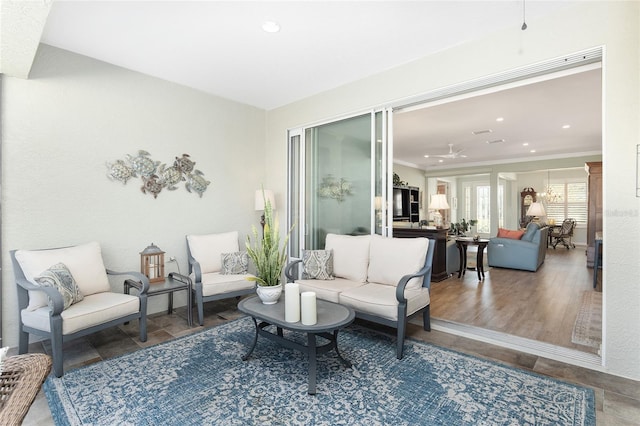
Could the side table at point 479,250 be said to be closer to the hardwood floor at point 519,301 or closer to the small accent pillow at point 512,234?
the hardwood floor at point 519,301

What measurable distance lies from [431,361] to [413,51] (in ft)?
9.68

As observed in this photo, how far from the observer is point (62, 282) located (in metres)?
2.63

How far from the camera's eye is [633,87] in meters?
2.32

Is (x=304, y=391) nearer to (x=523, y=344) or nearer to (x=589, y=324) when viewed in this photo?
(x=523, y=344)

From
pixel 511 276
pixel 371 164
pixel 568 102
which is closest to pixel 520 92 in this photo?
pixel 568 102

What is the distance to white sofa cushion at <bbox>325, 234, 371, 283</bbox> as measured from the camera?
142 inches

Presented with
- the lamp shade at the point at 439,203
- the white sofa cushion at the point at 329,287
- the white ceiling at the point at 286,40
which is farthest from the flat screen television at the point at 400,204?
the white sofa cushion at the point at 329,287

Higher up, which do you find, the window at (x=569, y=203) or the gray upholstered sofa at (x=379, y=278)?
the window at (x=569, y=203)

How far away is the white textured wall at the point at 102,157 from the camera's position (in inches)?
117

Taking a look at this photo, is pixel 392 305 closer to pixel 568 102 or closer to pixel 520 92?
pixel 520 92

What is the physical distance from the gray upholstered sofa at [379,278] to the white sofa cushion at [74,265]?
74.2 inches

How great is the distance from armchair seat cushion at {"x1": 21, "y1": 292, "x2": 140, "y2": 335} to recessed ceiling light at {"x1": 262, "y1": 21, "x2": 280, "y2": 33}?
272cm

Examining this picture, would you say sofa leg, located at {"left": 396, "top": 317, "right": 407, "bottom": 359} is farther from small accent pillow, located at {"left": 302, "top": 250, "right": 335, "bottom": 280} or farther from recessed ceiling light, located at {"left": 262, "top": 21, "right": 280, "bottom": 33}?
recessed ceiling light, located at {"left": 262, "top": 21, "right": 280, "bottom": 33}

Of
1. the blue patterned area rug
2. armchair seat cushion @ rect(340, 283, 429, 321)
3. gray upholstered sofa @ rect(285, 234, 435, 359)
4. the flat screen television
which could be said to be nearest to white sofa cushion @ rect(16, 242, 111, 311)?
the blue patterned area rug
